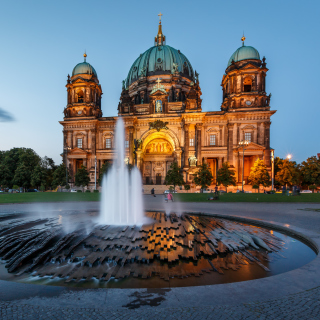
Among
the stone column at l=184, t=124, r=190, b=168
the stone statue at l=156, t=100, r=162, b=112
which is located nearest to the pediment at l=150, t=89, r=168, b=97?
the stone statue at l=156, t=100, r=162, b=112

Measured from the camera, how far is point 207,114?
168 ft

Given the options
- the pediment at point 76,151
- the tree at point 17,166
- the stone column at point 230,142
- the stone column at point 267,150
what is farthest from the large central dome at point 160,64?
the tree at point 17,166

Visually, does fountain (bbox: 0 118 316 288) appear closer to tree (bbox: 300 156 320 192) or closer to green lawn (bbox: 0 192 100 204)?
green lawn (bbox: 0 192 100 204)

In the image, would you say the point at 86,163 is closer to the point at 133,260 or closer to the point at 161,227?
the point at 161,227

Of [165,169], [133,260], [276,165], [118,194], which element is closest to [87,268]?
[133,260]

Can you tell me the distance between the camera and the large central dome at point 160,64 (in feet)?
208

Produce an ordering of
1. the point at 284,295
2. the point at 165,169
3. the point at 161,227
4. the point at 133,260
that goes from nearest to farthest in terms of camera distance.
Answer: the point at 284,295 < the point at 133,260 < the point at 161,227 < the point at 165,169

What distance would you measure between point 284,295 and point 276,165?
196 ft

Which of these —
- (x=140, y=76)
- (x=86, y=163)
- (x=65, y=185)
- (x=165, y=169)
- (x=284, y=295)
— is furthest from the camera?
(x=140, y=76)

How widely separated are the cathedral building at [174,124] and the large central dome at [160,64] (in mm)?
859

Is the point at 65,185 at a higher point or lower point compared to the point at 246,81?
lower

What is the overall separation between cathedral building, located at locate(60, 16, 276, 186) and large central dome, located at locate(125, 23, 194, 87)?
2.82 feet

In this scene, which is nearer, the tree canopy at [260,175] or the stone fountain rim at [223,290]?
the stone fountain rim at [223,290]

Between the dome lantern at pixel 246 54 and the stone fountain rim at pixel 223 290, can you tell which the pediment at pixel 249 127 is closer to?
the dome lantern at pixel 246 54
